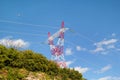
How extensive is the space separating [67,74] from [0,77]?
26.8 ft

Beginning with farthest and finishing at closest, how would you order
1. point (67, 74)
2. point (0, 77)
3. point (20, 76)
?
1. point (67, 74)
2. point (20, 76)
3. point (0, 77)

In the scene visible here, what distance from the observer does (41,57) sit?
2425 centimetres

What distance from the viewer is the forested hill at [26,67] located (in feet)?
68.4

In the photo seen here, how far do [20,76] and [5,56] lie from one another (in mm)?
1871

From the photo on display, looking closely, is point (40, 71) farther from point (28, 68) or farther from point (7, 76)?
point (7, 76)

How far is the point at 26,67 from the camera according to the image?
73.9 feet

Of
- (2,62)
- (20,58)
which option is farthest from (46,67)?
(2,62)

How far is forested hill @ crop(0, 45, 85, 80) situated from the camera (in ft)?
68.4

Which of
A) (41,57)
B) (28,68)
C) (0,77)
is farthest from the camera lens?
(41,57)

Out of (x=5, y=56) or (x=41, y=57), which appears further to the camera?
(x=41, y=57)

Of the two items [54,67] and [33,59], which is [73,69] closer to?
[54,67]

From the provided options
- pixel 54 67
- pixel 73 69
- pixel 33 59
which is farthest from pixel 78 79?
pixel 33 59

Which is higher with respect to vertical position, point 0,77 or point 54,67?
point 54,67

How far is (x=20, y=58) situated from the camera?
2219 cm
